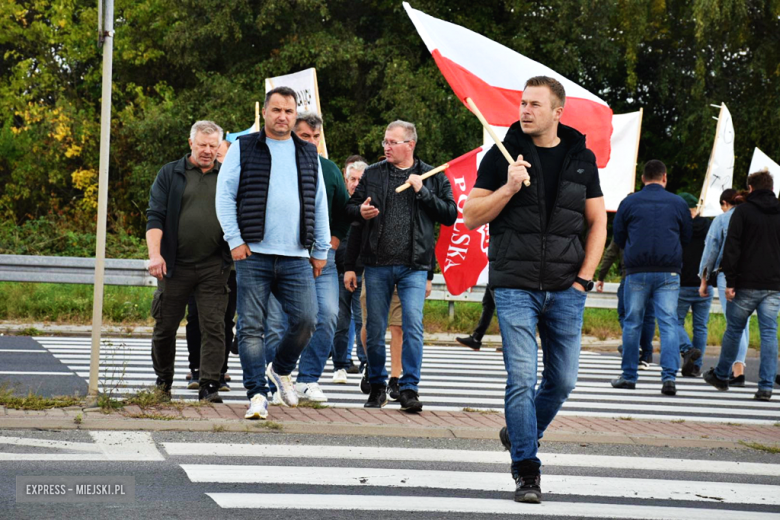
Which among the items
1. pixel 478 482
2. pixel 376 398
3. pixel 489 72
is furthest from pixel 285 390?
pixel 489 72

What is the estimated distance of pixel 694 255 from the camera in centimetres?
1277

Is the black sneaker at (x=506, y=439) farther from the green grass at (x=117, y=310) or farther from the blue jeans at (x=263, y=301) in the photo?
the green grass at (x=117, y=310)

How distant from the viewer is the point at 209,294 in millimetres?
7926

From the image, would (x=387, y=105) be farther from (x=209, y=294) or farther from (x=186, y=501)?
(x=186, y=501)

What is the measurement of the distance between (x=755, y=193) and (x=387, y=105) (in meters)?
18.3

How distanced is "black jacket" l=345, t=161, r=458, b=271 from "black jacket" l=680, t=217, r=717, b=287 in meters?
5.18

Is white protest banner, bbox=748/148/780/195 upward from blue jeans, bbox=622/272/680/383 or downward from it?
upward

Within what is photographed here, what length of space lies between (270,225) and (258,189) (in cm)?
25

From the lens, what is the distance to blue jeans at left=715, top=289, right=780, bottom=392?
10.2m

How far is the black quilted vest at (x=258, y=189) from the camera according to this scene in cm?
724

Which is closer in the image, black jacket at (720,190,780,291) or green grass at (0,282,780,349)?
black jacket at (720,190,780,291)

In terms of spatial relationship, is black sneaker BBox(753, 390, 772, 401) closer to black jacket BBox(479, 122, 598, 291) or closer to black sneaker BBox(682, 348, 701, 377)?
black sneaker BBox(682, 348, 701, 377)

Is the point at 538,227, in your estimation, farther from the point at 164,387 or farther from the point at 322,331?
the point at 164,387

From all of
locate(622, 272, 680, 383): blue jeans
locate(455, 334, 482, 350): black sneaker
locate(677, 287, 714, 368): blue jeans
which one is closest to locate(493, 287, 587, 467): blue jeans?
locate(622, 272, 680, 383): blue jeans
